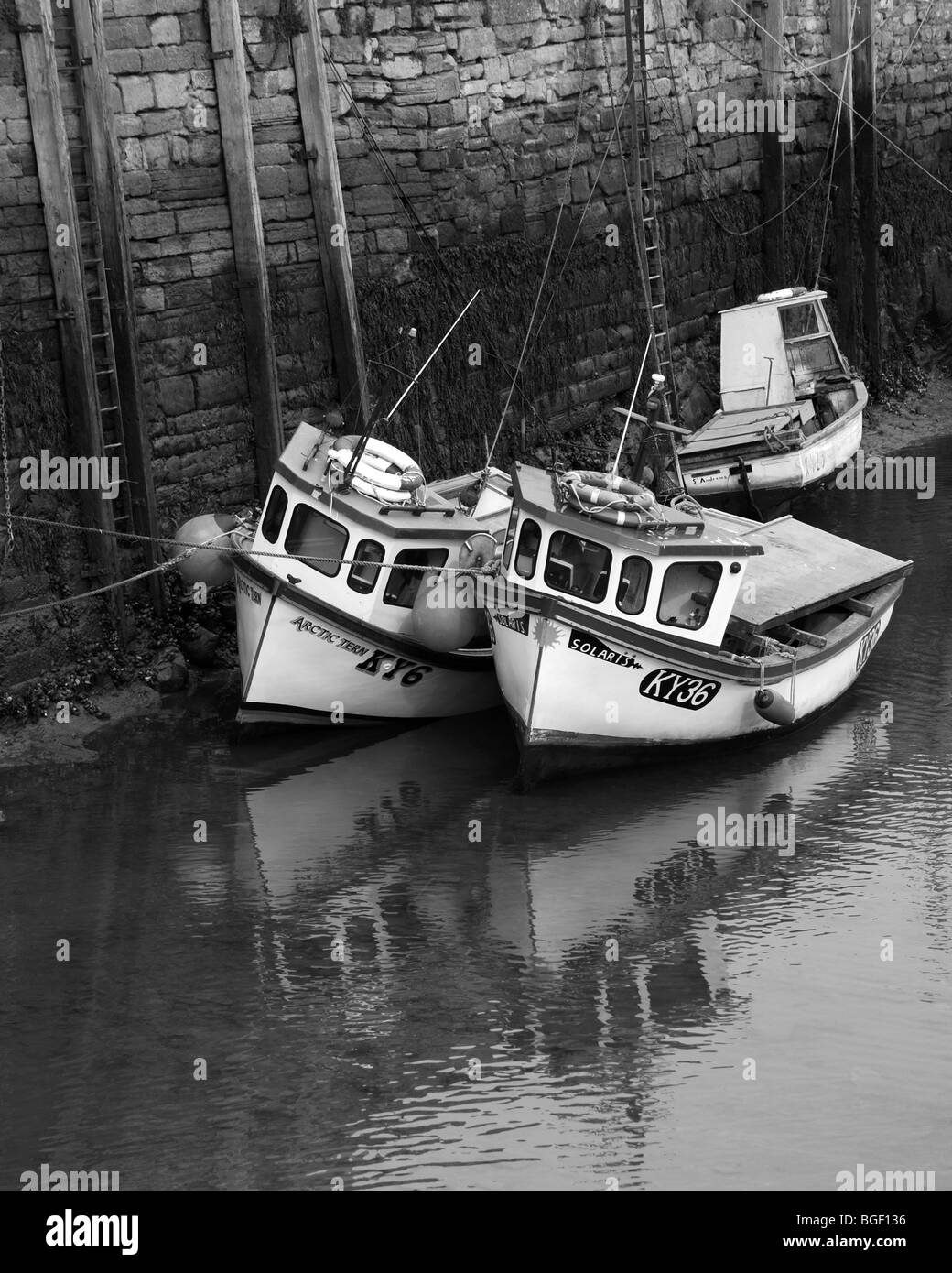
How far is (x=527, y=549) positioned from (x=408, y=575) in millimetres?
1104

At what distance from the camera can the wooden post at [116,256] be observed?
1315 cm

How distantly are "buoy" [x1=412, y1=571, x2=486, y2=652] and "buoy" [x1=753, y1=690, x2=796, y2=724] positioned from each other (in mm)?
2126

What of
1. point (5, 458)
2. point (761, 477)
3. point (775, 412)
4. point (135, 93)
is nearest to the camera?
point (5, 458)

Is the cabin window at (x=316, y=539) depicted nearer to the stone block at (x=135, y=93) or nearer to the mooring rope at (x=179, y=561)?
the mooring rope at (x=179, y=561)

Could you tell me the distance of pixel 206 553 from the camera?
1338 centimetres

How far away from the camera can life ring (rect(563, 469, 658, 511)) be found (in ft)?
38.7

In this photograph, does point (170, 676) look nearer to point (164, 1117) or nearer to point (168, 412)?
point (168, 412)

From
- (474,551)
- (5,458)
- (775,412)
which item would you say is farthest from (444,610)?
(775,412)

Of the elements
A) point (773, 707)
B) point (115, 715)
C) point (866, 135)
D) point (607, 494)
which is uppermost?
point (866, 135)

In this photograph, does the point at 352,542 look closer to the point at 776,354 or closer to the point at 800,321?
the point at 776,354

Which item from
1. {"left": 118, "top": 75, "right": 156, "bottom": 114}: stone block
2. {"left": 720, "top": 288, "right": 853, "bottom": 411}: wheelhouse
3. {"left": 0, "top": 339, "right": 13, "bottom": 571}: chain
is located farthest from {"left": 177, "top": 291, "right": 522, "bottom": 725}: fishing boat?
{"left": 720, "top": 288, "right": 853, "bottom": 411}: wheelhouse

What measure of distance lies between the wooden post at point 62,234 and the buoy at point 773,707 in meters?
5.07

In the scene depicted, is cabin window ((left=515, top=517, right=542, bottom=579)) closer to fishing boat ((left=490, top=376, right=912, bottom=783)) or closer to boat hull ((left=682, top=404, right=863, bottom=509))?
fishing boat ((left=490, top=376, right=912, bottom=783))

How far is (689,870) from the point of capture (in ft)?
35.8
